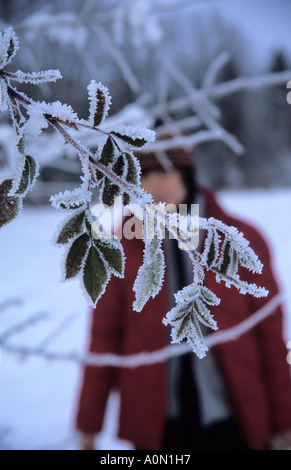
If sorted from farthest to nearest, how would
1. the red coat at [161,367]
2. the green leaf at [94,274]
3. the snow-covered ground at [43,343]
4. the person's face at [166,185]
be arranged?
the snow-covered ground at [43,343], the person's face at [166,185], the red coat at [161,367], the green leaf at [94,274]

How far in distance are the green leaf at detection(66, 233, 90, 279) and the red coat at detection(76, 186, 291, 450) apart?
135 centimetres

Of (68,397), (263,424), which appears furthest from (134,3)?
(68,397)

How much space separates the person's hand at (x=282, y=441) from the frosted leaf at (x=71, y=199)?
1.70 m

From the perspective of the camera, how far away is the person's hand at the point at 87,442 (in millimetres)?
1732

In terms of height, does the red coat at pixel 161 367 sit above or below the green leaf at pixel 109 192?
above

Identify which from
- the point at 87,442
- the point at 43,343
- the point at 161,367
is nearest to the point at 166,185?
the point at 161,367

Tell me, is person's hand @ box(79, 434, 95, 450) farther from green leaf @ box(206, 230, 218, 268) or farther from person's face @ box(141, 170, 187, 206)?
green leaf @ box(206, 230, 218, 268)

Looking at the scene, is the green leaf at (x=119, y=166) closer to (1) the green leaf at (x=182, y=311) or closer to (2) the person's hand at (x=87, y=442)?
(1) the green leaf at (x=182, y=311)

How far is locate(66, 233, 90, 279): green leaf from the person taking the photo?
10.4 inches

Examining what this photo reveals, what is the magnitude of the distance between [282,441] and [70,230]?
68.2 inches

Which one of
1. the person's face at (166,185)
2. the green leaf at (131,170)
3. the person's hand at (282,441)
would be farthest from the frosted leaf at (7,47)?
the person's hand at (282,441)

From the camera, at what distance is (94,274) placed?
265 millimetres

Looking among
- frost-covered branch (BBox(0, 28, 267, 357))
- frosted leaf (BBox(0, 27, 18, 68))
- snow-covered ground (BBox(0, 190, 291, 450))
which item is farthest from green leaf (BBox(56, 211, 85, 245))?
snow-covered ground (BBox(0, 190, 291, 450))
